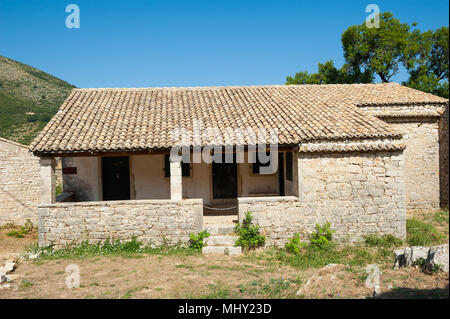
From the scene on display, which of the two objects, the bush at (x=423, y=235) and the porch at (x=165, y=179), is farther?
the porch at (x=165, y=179)

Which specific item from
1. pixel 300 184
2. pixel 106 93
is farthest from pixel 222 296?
pixel 106 93

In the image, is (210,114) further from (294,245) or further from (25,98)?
(25,98)

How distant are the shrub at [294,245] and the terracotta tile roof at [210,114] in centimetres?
272

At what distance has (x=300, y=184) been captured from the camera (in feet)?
27.2

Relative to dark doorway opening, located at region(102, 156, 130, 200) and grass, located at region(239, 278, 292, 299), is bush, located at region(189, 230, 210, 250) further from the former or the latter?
dark doorway opening, located at region(102, 156, 130, 200)

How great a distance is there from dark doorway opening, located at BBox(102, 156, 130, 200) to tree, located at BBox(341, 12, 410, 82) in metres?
19.9

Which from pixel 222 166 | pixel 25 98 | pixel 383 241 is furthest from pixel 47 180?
pixel 25 98

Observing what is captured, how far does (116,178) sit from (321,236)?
765cm

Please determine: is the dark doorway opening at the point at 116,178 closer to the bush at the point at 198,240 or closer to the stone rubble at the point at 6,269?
the stone rubble at the point at 6,269

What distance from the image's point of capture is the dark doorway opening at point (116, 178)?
11109 mm

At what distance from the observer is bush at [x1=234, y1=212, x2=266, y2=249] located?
8016 mm

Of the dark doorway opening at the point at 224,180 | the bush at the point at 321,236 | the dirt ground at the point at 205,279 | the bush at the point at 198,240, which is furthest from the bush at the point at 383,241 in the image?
the dark doorway opening at the point at 224,180

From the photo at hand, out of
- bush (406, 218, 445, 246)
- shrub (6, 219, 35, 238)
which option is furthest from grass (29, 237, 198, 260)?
bush (406, 218, 445, 246)
